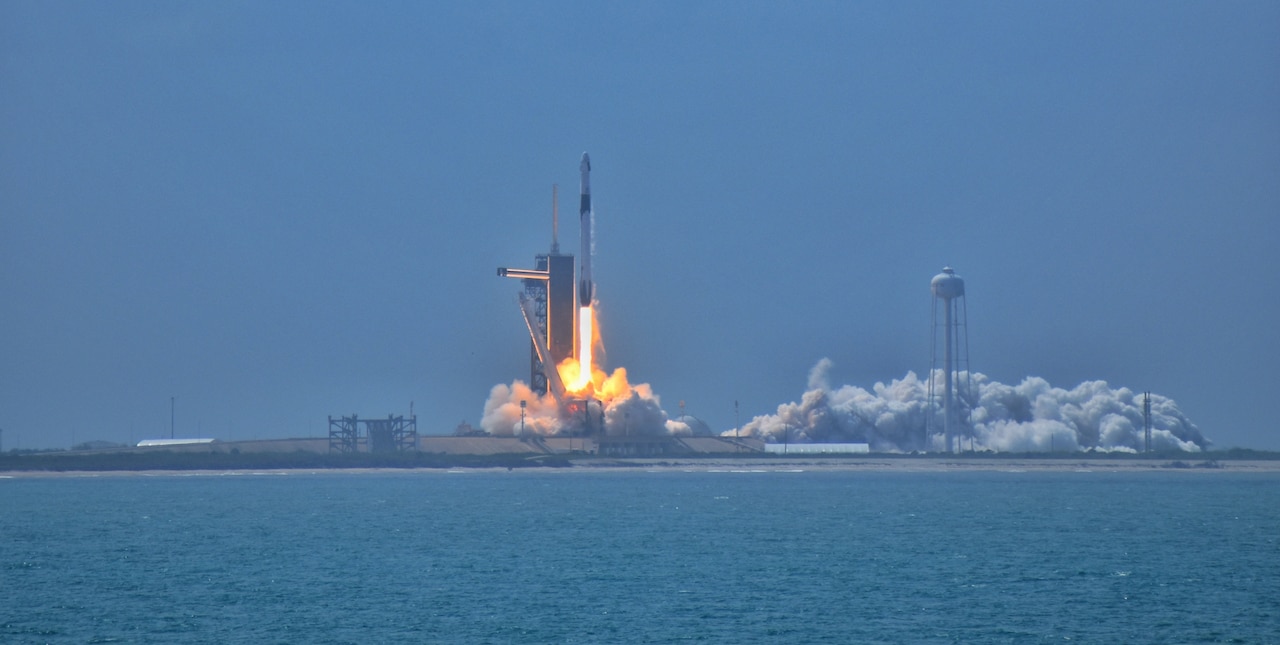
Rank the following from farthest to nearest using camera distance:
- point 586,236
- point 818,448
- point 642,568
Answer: point 818,448, point 586,236, point 642,568

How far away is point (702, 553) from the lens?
243ft

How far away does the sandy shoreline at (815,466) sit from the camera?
14012 cm

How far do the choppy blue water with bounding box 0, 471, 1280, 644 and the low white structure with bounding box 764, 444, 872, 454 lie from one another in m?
36.6

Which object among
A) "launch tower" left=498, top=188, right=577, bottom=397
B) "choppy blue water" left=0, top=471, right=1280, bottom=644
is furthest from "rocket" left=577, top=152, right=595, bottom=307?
"choppy blue water" left=0, top=471, right=1280, bottom=644

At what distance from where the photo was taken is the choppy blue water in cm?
5259

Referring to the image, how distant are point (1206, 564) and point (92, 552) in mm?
48016

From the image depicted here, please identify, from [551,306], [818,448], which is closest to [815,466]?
[818,448]

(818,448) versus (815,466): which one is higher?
(818,448)

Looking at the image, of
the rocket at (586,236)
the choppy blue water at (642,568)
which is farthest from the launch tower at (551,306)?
the choppy blue water at (642,568)

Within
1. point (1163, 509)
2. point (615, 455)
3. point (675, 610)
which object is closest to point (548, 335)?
point (615, 455)

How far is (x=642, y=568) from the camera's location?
225ft

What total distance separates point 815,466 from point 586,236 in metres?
28.4

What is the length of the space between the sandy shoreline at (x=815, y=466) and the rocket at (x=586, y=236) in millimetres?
13852

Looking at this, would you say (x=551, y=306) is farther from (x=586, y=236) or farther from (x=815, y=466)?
(x=815, y=466)
